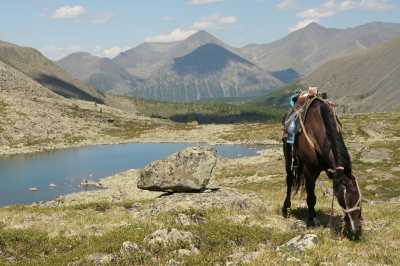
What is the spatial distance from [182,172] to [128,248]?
13.3m

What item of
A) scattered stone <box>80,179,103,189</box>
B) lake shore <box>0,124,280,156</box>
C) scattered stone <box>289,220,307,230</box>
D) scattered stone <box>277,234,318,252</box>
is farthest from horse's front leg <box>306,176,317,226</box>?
lake shore <box>0,124,280,156</box>

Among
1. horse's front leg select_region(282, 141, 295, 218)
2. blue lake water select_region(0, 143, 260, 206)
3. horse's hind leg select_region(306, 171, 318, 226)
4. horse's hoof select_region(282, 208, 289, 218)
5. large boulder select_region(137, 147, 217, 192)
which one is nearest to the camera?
horse's hind leg select_region(306, 171, 318, 226)

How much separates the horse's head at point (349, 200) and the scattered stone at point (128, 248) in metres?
6.11

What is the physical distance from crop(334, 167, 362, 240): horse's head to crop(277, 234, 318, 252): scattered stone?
108 centimetres

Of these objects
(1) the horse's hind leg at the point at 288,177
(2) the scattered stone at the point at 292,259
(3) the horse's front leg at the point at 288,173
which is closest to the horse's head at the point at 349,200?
(2) the scattered stone at the point at 292,259

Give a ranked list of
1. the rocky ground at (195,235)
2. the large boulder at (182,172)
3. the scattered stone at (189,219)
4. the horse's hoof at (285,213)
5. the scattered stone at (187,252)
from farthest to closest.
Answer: the large boulder at (182,172), the horse's hoof at (285,213), the scattered stone at (189,219), the scattered stone at (187,252), the rocky ground at (195,235)

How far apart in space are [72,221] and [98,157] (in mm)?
94524

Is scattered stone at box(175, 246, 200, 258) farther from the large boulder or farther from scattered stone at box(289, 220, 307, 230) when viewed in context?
the large boulder

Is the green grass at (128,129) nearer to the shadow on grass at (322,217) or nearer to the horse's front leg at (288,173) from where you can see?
the shadow on grass at (322,217)

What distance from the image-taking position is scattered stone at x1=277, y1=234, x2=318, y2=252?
12.1 meters

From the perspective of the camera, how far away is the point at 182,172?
26.0 meters

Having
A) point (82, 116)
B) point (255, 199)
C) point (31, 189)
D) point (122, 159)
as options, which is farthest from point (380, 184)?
point (82, 116)

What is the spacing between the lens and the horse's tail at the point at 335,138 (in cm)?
1296

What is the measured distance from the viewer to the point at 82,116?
A: 594ft
